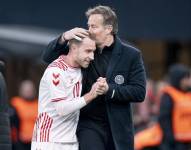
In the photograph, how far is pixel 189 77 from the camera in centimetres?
1465

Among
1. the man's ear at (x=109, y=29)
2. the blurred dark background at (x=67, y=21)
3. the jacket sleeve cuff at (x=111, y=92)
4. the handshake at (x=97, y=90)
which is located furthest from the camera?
the blurred dark background at (x=67, y=21)

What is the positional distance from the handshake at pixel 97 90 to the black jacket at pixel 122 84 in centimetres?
22

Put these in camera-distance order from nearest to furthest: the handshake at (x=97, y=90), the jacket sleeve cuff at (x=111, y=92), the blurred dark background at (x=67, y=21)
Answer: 1. the handshake at (x=97, y=90)
2. the jacket sleeve cuff at (x=111, y=92)
3. the blurred dark background at (x=67, y=21)

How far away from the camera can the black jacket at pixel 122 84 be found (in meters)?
8.74

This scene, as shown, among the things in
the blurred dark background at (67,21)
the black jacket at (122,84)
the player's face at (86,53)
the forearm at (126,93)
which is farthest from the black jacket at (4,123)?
the blurred dark background at (67,21)

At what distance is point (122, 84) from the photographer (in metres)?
8.80

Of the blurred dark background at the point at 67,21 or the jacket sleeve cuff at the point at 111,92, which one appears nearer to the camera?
the jacket sleeve cuff at the point at 111,92

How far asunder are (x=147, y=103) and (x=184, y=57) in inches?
243

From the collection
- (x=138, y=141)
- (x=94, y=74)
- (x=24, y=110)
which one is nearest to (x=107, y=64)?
(x=94, y=74)

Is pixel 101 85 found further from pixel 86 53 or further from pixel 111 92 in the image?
pixel 86 53

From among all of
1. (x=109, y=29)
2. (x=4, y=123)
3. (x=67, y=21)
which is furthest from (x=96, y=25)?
(x=67, y=21)

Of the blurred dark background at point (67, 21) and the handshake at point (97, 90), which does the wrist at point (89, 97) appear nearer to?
the handshake at point (97, 90)

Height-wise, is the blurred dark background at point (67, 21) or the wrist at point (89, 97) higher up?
the blurred dark background at point (67, 21)

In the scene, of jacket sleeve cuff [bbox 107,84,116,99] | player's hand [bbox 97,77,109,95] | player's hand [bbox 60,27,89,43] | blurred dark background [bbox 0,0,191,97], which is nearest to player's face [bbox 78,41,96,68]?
player's hand [bbox 60,27,89,43]
